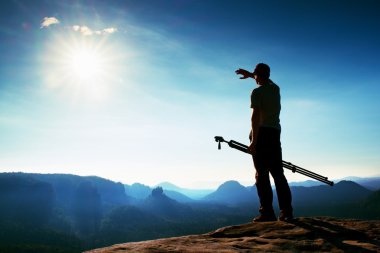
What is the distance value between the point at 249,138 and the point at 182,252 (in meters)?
4.59

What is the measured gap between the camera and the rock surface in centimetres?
552

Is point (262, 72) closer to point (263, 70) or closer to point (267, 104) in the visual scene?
point (263, 70)

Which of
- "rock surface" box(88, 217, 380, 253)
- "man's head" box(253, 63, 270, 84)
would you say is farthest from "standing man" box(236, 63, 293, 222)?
"rock surface" box(88, 217, 380, 253)

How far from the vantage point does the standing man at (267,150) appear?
8.25 meters

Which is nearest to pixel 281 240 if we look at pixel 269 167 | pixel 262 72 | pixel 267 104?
pixel 269 167

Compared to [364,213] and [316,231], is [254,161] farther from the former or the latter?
[364,213]

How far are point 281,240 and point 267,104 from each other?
3775 mm

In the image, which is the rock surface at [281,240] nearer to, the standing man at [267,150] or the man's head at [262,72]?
the standing man at [267,150]

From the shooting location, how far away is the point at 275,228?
7.08 metres

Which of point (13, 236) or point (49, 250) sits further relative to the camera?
point (13, 236)

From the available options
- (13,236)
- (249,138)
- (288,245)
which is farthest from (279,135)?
(13,236)

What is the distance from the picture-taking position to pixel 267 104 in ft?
27.7

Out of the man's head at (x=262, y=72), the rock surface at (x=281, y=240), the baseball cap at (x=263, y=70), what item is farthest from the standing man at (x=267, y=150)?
the rock surface at (x=281, y=240)

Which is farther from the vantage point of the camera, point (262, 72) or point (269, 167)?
point (262, 72)
